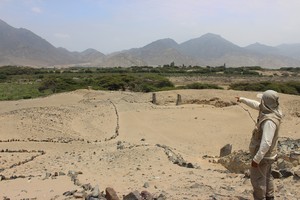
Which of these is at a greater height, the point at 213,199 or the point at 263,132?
the point at 263,132

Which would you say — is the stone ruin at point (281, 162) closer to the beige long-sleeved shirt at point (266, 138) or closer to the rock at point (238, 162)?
the rock at point (238, 162)

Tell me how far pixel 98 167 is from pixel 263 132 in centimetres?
517

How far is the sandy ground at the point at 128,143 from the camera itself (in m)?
7.74

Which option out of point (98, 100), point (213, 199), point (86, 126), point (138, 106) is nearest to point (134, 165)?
point (213, 199)

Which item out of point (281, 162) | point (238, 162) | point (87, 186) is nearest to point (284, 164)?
point (281, 162)

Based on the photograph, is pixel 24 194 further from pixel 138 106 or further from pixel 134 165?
pixel 138 106

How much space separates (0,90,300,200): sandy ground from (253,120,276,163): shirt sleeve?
150cm

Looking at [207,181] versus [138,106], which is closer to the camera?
[207,181]

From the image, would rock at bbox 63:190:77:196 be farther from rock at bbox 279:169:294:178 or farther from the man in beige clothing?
rock at bbox 279:169:294:178

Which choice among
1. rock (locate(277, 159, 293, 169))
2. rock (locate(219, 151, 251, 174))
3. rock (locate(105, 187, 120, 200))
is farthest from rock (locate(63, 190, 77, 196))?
rock (locate(219, 151, 251, 174))

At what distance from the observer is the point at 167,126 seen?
1862 centimetres

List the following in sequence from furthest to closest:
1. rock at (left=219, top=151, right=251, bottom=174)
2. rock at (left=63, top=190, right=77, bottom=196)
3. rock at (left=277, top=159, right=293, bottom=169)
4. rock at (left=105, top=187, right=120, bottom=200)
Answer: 1. rock at (left=219, top=151, right=251, bottom=174)
2. rock at (left=277, top=159, right=293, bottom=169)
3. rock at (left=63, top=190, right=77, bottom=196)
4. rock at (left=105, top=187, right=120, bottom=200)

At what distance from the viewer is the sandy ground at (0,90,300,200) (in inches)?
305

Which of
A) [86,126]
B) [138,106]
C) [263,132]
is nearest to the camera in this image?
[263,132]
